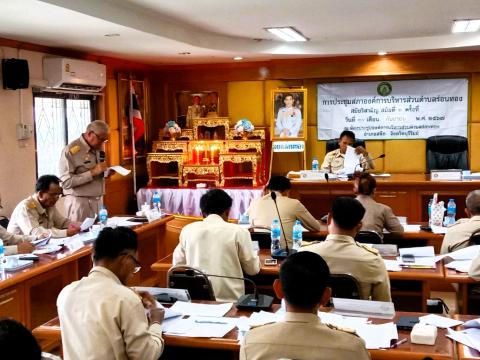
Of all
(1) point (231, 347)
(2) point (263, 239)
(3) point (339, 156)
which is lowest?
(1) point (231, 347)

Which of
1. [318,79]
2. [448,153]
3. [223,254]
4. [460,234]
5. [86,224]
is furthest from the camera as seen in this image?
[318,79]

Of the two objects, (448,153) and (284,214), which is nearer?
(284,214)

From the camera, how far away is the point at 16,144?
232 inches

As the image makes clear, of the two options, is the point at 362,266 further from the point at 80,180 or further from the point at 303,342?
the point at 80,180

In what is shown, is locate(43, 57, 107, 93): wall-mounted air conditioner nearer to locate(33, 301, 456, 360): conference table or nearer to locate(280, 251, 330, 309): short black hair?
locate(33, 301, 456, 360): conference table

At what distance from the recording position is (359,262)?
3.02 metres

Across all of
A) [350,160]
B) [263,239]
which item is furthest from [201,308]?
[350,160]

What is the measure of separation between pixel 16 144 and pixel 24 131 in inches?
6.1

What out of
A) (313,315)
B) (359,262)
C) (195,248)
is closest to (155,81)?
(195,248)

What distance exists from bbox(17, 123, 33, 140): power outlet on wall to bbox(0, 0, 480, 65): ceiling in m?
0.84

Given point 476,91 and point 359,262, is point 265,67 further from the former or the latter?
point 359,262

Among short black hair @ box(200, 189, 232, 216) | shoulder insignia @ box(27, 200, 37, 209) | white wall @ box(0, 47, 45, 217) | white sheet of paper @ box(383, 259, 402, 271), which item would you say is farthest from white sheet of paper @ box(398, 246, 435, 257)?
white wall @ box(0, 47, 45, 217)

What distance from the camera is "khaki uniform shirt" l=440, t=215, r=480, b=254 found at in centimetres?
391

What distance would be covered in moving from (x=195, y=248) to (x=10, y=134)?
10.3 ft
